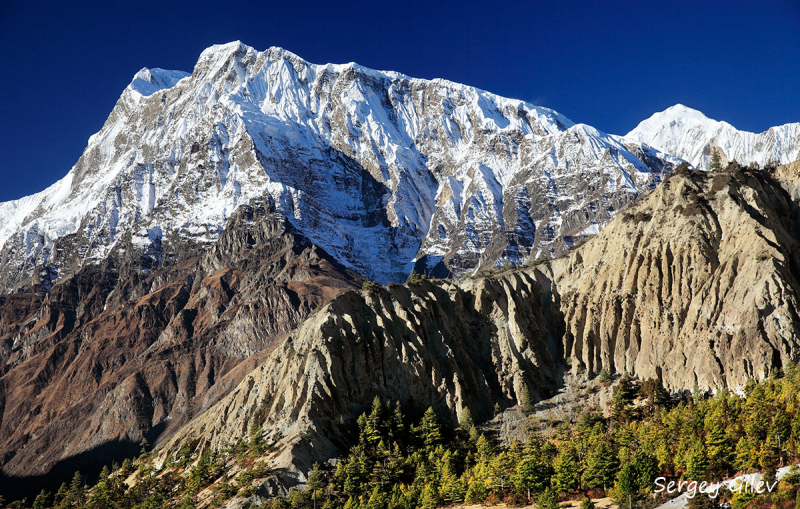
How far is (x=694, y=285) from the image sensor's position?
10131 centimetres

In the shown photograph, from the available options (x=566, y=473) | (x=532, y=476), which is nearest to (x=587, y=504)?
(x=566, y=473)

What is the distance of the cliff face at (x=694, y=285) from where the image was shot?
304 ft

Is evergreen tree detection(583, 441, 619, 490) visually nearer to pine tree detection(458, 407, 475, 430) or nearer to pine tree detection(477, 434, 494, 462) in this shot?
pine tree detection(477, 434, 494, 462)

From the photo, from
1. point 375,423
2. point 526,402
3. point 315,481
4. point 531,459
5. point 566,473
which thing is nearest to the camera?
point 566,473

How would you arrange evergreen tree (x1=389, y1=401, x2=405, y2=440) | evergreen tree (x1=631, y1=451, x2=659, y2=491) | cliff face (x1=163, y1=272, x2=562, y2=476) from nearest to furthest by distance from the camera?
evergreen tree (x1=631, y1=451, x2=659, y2=491), evergreen tree (x1=389, y1=401, x2=405, y2=440), cliff face (x1=163, y1=272, x2=562, y2=476)

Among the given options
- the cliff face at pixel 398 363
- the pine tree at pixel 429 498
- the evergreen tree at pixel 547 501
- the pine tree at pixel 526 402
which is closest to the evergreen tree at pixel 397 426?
the cliff face at pixel 398 363

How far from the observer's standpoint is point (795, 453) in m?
72.0

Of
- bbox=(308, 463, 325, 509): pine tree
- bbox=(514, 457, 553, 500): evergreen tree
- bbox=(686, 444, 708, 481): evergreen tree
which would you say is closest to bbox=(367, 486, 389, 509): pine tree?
bbox=(308, 463, 325, 509): pine tree

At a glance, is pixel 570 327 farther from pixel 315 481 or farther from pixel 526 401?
pixel 315 481

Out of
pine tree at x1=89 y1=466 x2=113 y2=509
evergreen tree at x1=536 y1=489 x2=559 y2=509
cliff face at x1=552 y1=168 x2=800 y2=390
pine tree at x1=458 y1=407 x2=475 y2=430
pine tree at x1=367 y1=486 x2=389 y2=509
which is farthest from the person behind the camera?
pine tree at x1=458 y1=407 x2=475 y2=430

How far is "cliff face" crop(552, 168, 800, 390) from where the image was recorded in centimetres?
9269

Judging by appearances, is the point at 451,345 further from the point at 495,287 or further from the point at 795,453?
the point at 795,453

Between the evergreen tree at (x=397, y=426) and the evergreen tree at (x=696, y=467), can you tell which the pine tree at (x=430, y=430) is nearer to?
the evergreen tree at (x=397, y=426)

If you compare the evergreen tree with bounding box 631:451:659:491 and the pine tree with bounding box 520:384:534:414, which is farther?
the pine tree with bounding box 520:384:534:414
